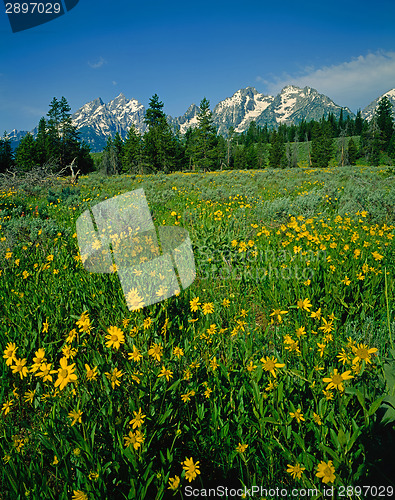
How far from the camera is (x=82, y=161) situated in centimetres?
6138

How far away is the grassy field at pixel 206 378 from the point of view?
1239 millimetres

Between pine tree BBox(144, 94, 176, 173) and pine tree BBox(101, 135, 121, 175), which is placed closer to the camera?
pine tree BBox(144, 94, 176, 173)

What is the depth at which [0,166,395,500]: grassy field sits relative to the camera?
4.07 ft

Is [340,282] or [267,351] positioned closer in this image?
[267,351]

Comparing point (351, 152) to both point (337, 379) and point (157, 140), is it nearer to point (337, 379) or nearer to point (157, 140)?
point (157, 140)

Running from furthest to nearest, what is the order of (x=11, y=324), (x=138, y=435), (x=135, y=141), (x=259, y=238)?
(x=135, y=141), (x=259, y=238), (x=11, y=324), (x=138, y=435)

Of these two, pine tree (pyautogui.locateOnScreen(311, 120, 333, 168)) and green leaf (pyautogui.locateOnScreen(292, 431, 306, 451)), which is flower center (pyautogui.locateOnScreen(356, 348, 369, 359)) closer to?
green leaf (pyautogui.locateOnScreen(292, 431, 306, 451))

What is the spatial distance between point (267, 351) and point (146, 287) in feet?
4.82

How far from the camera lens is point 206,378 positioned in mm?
1930

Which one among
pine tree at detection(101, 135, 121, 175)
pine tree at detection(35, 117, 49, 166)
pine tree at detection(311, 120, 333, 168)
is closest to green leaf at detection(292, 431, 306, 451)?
pine tree at detection(35, 117, 49, 166)

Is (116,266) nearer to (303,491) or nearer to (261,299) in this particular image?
(261,299)

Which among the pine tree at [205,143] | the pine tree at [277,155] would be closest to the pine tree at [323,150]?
the pine tree at [277,155]

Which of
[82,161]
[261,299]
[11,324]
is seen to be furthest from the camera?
[82,161]

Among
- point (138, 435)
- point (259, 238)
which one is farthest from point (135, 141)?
point (138, 435)
